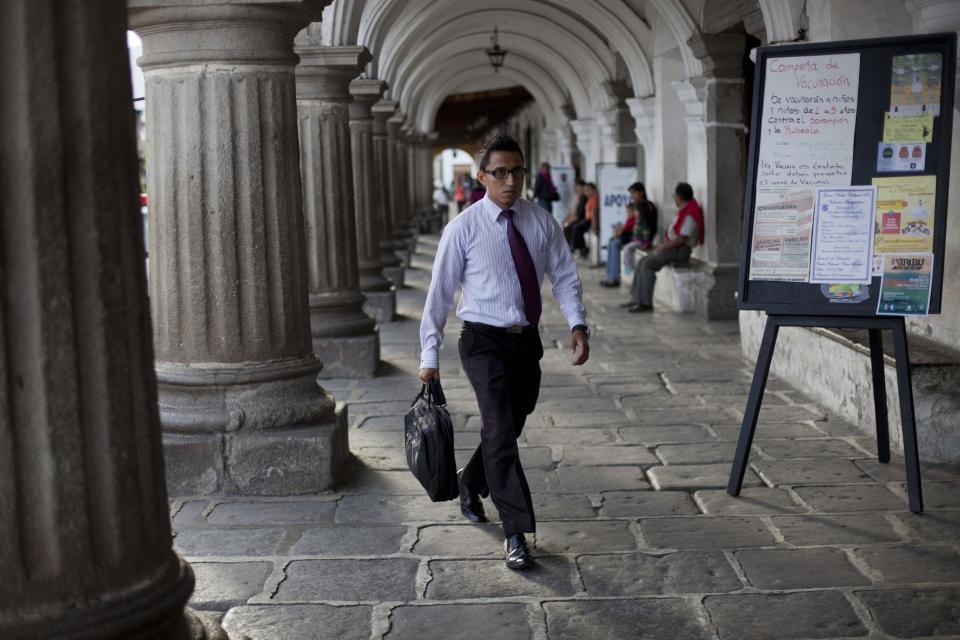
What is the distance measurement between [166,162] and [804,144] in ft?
8.47

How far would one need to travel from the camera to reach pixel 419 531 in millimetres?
4477

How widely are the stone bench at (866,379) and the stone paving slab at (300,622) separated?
292 cm

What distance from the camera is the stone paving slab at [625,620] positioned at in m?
3.41

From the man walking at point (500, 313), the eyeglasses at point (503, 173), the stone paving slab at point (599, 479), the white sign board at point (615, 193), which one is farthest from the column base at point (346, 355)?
the white sign board at point (615, 193)

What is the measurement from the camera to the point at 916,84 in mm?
4531

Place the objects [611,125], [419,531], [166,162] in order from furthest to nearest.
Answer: [611,125] < [166,162] < [419,531]

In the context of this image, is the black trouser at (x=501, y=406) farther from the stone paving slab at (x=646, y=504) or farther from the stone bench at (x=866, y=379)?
the stone bench at (x=866, y=379)

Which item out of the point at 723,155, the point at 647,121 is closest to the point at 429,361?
the point at 723,155

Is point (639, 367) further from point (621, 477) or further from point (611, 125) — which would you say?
point (611, 125)

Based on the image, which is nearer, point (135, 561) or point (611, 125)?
point (135, 561)

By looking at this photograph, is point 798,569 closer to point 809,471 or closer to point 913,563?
point 913,563

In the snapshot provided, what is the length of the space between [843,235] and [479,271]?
1.50 meters

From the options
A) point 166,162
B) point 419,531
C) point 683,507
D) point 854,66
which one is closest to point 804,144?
point 854,66

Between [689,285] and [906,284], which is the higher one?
[906,284]
